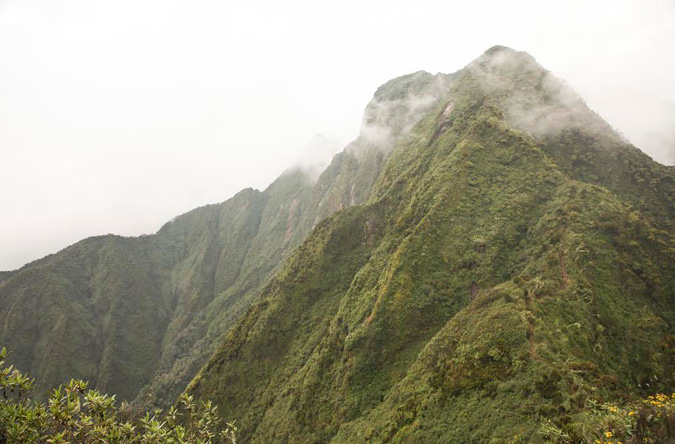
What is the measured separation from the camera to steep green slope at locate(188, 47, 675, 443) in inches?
1690

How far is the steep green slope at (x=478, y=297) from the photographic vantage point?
4294 centimetres

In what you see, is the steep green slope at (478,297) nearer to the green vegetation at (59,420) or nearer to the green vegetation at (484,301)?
the green vegetation at (484,301)

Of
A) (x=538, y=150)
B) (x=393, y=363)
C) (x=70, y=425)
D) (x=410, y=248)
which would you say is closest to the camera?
(x=70, y=425)

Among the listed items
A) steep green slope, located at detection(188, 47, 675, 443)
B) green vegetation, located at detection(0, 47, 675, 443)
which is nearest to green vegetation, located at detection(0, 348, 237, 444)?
green vegetation, located at detection(0, 47, 675, 443)

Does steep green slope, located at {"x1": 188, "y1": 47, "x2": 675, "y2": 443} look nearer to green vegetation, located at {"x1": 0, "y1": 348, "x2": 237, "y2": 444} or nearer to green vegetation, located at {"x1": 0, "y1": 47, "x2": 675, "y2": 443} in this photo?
green vegetation, located at {"x1": 0, "y1": 47, "x2": 675, "y2": 443}

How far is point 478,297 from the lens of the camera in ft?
202

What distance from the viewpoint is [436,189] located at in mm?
89625

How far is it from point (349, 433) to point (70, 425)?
1977 inches

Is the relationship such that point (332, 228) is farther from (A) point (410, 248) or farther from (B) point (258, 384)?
(B) point (258, 384)

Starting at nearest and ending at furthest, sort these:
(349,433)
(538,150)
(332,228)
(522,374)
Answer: (522,374), (349,433), (538,150), (332,228)

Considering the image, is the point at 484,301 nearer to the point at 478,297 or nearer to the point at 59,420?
the point at 478,297

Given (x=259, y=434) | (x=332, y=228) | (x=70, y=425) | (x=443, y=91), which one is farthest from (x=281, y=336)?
(x=443, y=91)

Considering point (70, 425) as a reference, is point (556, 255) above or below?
below

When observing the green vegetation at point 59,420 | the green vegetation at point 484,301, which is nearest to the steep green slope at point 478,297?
the green vegetation at point 484,301
